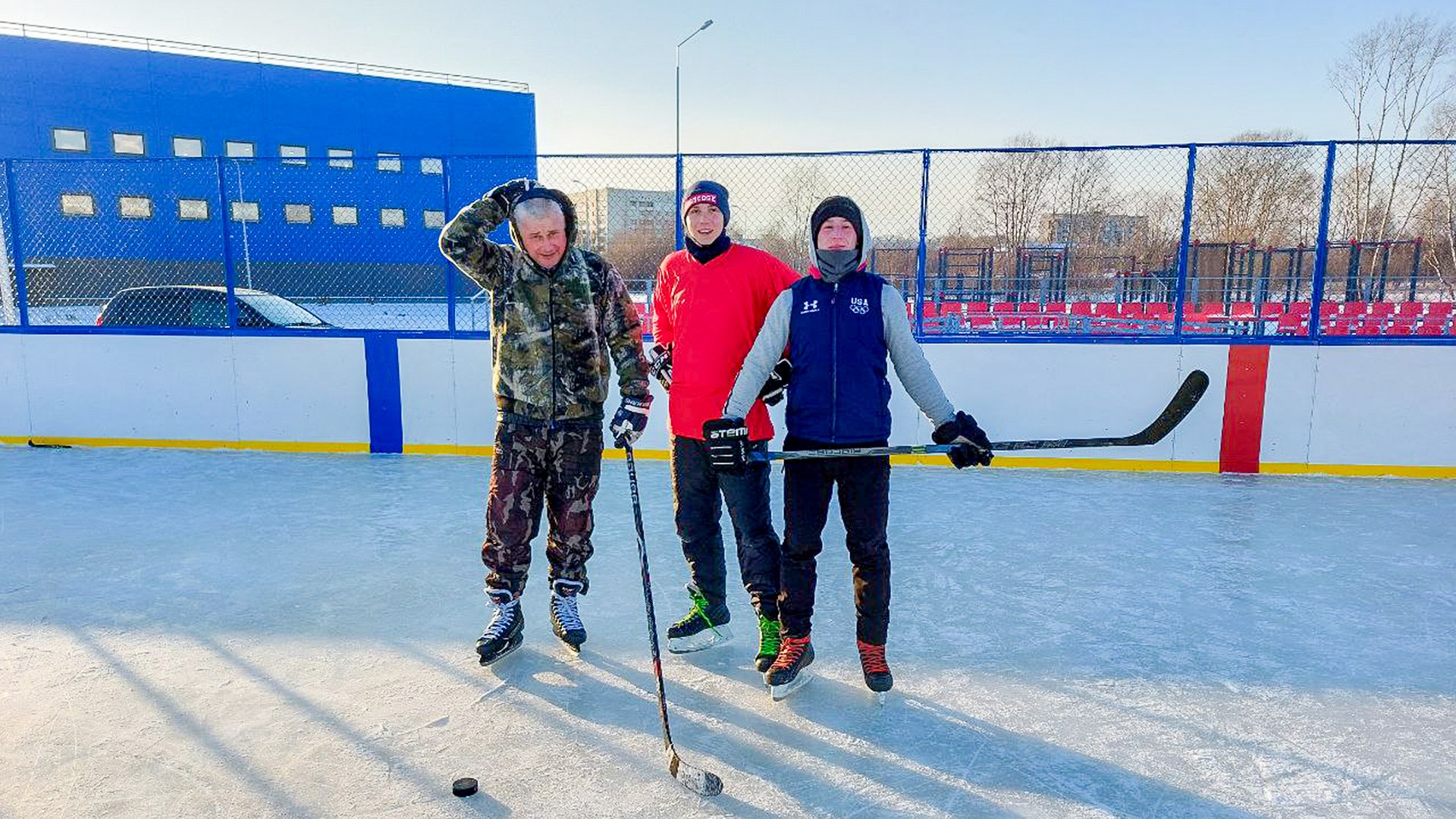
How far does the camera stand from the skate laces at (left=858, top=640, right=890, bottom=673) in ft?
8.57

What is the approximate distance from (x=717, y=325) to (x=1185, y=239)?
15.1ft

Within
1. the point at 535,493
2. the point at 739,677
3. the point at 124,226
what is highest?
the point at 124,226

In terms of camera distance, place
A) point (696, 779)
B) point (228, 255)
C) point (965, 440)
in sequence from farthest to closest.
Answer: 1. point (228, 255)
2. point (965, 440)
3. point (696, 779)

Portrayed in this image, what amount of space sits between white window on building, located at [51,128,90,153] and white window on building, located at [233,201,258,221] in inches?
203

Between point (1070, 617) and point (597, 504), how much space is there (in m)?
2.76

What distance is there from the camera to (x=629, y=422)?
293 centimetres

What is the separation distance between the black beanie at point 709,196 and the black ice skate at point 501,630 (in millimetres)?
1516

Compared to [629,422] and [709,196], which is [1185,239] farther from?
[629,422]

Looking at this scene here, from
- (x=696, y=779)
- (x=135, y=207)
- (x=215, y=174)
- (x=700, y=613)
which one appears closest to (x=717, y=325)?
(x=700, y=613)

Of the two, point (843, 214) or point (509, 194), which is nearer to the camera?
point (843, 214)

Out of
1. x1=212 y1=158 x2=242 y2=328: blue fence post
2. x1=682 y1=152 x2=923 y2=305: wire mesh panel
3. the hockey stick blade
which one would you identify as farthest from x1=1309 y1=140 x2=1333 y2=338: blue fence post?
x1=212 y1=158 x2=242 y2=328: blue fence post

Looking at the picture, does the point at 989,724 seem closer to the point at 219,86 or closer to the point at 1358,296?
the point at 1358,296

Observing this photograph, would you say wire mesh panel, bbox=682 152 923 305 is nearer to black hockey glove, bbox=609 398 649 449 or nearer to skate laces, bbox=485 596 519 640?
black hockey glove, bbox=609 398 649 449

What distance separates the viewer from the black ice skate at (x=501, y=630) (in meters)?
2.83
